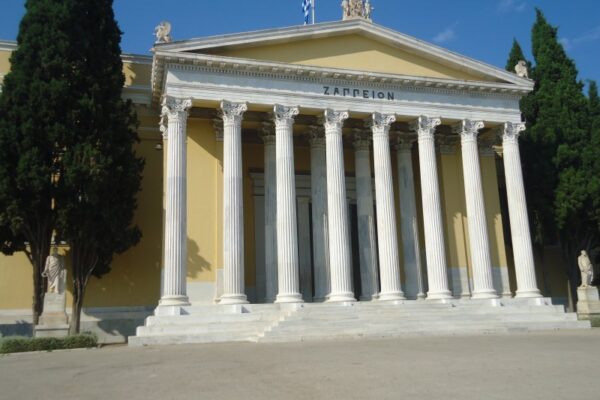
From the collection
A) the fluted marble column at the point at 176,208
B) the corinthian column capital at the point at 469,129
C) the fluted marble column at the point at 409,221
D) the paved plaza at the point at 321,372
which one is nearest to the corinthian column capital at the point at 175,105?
the fluted marble column at the point at 176,208

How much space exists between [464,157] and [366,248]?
574 cm

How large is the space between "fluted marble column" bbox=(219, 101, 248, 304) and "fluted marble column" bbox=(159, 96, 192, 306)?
55.1 inches

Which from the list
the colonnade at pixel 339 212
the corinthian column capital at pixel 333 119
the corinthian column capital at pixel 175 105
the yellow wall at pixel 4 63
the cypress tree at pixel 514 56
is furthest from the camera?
the cypress tree at pixel 514 56

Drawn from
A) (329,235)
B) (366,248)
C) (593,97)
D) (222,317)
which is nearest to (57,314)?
(222,317)

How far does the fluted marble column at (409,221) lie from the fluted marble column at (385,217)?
1.96 m

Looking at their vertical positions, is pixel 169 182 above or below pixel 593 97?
below

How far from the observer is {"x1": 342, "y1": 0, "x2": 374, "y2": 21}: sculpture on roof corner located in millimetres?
24062

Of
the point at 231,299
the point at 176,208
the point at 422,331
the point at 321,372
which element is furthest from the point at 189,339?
the point at 321,372

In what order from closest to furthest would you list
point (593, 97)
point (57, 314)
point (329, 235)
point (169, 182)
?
point (57, 314)
point (169, 182)
point (329, 235)
point (593, 97)

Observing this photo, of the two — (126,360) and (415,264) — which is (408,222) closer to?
(415,264)

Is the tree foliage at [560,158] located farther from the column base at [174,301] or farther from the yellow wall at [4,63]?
the yellow wall at [4,63]

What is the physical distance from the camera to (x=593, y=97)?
98.2 ft

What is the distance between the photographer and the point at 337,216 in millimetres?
21172

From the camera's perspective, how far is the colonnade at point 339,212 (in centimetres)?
1994
